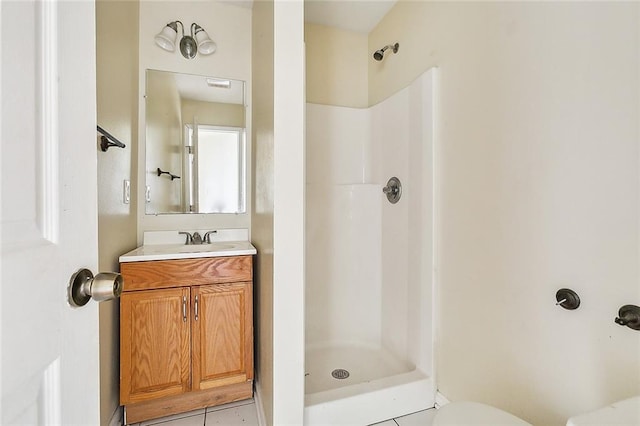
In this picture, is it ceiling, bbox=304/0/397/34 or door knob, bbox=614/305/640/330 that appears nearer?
door knob, bbox=614/305/640/330

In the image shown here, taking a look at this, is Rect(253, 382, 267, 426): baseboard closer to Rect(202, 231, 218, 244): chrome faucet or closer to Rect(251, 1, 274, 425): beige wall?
Rect(251, 1, 274, 425): beige wall

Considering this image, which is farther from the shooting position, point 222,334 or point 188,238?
point 188,238

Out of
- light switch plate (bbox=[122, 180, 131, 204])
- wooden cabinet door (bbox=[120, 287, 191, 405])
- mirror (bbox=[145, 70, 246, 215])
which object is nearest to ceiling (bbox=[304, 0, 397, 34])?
mirror (bbox=[145, 70, 246, 215])

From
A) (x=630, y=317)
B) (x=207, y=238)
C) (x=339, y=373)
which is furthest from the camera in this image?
(x=207, y=238)

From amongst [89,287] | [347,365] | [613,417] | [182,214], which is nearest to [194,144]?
[182,214]

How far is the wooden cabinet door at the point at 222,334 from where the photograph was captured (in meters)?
1.57

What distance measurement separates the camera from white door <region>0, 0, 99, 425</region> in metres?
0.32

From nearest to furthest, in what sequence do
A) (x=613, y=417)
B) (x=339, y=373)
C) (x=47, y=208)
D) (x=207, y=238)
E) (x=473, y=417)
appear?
(x=47, y=208)
(x=613, y=417)
(x=473, y=417)
(x=339, y=373)
(x=207, y=238)

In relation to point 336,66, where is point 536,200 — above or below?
below

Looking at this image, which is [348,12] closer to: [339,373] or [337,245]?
[337,245]

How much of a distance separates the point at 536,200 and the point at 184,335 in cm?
177

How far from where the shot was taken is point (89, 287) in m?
0.46

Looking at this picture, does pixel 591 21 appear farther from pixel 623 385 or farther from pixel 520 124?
pixel 623 385

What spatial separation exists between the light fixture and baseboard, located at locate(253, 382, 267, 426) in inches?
86.5
